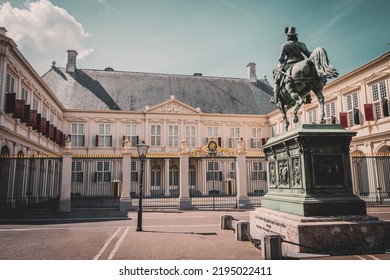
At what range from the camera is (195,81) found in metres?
33.8

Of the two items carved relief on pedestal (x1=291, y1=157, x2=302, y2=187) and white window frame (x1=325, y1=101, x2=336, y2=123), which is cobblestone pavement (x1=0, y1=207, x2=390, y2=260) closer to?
carved relief on pedestal (x1=291, y1=157, x2=302, y2=187)

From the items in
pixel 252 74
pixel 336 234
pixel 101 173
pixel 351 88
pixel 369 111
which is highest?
pixel 252 74

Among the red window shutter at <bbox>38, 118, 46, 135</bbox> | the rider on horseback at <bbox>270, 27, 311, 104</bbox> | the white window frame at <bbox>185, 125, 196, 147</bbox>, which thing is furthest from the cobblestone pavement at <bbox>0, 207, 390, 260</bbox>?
the white window frame at <bbox>185, 125, 196, 147</bbox>

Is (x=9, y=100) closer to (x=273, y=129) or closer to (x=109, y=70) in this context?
(x=109, y=70)

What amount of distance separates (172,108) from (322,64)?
24.1 m

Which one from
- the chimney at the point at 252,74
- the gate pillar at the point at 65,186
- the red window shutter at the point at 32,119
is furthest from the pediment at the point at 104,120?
the chimney at the point at 252,74

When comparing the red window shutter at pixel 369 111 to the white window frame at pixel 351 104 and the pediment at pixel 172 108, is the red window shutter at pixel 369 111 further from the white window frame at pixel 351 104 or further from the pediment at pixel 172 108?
the pediment at pixel 172 108

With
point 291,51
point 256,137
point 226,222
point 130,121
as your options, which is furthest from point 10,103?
point 256,137

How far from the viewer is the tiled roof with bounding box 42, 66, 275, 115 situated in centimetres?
2888

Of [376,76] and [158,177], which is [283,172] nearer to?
[376,76]

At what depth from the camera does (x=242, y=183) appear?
1486 cm

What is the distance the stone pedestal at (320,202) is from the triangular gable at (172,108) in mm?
23387

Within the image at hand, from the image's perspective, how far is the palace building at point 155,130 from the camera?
15.1 metres
